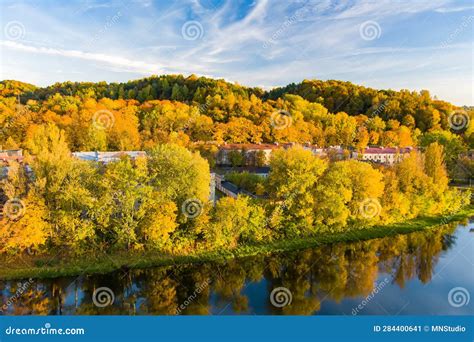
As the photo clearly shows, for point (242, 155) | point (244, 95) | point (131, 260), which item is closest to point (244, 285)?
point (131, 260)

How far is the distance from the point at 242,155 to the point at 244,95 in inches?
774

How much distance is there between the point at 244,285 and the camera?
10.3 m

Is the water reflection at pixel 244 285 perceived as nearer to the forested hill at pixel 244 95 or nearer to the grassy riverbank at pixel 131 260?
the grassy riverbank at pixel 131 260

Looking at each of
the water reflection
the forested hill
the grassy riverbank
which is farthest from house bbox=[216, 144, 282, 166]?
the water reflection

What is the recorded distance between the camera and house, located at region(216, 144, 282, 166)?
2481 cm

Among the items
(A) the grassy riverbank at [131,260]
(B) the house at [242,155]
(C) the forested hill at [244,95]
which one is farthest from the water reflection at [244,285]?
(C) the forested hill at [244,95]

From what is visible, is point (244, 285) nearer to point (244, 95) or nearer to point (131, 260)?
point (131, 260)

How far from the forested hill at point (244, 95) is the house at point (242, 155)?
10.0 m

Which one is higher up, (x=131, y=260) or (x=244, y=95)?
(x=244, y=95)

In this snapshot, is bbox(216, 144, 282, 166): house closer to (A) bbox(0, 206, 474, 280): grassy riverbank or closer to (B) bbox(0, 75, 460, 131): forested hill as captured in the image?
(B) bbox(0, 75, 460, 131): forested hill

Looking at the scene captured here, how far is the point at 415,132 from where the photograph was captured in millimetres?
36344

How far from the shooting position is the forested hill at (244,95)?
38.8m

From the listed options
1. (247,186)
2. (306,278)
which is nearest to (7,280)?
(306,278)

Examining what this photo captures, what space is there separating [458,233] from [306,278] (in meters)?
8.16
